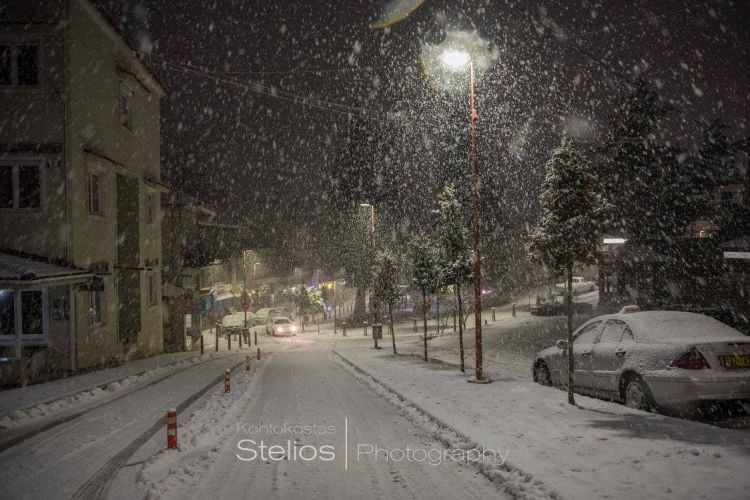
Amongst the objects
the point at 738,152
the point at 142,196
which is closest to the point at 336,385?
the point at 142,196

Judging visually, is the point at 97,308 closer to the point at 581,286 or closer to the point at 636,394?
the point at 636,394

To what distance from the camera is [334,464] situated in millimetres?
6977

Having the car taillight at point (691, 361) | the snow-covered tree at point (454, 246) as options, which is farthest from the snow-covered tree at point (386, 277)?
the car taillight at point (691, 361)

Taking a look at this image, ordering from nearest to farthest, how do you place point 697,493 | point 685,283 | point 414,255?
point 697,493, point 414,255, point 685,283

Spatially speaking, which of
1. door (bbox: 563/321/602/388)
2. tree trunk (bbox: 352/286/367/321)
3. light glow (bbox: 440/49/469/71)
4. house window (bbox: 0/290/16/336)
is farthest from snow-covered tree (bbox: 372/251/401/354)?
tree trunk (bbox: 352/286/367/321)

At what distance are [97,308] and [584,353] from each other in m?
15.8

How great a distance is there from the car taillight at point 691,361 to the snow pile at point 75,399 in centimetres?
1083

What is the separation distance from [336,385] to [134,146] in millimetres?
14219

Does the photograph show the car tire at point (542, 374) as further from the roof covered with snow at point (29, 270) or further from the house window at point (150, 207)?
the house window at point (150, 207)

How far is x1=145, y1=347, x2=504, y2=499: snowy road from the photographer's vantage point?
5.96 meters

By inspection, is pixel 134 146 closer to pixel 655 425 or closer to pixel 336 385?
pixel 336 385

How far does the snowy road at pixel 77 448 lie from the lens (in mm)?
6461

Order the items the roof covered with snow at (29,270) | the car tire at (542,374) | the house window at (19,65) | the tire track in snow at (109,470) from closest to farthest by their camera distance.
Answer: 1. the tire track in snow at (109,470)
2. the car tire at (542,374)
3. the roof covered with snow at (29,270)
4. the house window at (19,65)

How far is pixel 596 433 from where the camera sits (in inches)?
297
